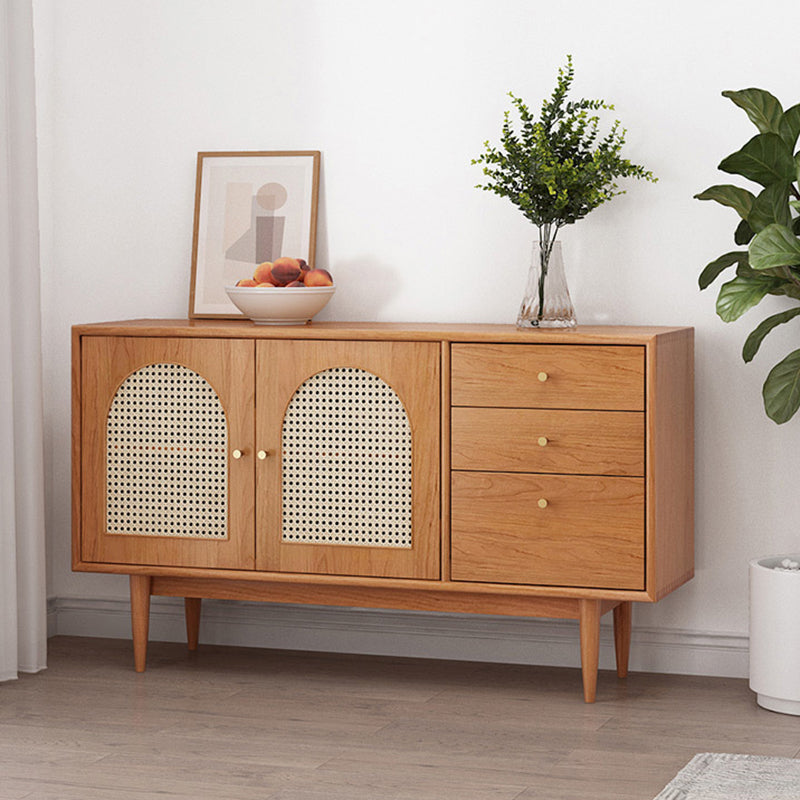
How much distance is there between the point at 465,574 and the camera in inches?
125

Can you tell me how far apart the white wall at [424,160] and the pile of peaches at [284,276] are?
23cm

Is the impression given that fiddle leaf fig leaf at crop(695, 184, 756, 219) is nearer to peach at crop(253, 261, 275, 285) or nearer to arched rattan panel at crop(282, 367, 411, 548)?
arched rattan panel at crop(282, 367, 411, 548)

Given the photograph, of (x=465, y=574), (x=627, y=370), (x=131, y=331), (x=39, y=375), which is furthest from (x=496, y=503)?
(x=39, y=375)

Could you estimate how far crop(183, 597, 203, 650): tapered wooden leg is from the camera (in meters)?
3.72

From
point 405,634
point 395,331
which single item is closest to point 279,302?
point 395,331

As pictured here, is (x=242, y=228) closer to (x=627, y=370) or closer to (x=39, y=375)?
(x=39, y=375)

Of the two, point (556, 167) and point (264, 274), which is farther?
point (264, 274)

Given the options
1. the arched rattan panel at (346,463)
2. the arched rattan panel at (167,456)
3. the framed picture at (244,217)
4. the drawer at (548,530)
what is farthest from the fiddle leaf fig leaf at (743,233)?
the arched rattan panel at (167,456)

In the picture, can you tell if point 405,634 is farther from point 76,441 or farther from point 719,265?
point 719,265

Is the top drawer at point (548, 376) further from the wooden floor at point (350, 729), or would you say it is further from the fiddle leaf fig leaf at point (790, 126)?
the wooden floor at point (350, 729)

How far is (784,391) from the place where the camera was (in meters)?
3.07

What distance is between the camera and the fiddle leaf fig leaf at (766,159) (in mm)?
2960

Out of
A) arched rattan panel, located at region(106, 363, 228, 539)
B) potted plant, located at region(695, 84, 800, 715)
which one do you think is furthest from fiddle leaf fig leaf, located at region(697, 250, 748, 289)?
arched rattan panel, located at region(106, 363, 228, 539)

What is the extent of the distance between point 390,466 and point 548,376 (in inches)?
16.7
